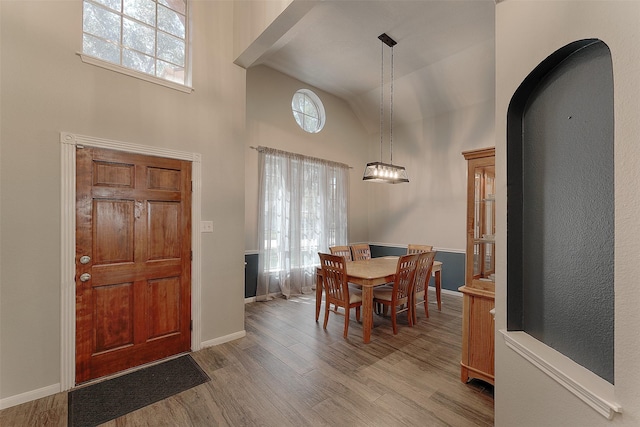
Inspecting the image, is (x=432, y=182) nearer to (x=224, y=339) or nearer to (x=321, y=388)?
(x=321, y=388)

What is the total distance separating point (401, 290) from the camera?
3324 mm

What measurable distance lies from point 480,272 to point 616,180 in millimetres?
1508

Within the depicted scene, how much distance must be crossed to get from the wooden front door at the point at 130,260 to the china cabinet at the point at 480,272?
2552mm

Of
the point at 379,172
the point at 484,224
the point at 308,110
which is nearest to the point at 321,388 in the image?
the point at 484,224

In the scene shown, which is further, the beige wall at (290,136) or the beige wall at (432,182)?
the beige wall at (432,182)

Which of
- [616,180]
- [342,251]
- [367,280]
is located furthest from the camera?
[342,251]

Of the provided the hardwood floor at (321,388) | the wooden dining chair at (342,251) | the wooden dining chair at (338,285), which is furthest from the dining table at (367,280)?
the wooden dining chair at (342,251)

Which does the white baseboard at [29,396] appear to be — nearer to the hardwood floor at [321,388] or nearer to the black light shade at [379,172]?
the hardwood floor at [321,388]

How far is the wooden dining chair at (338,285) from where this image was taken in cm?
308

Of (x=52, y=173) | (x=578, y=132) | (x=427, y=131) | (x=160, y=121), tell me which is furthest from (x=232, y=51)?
(x=427, y=131)

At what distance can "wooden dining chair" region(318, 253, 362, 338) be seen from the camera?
308 centimetres

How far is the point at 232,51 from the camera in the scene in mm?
3014

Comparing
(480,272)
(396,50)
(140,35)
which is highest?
(396,50)

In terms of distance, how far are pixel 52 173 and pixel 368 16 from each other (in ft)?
11.6
